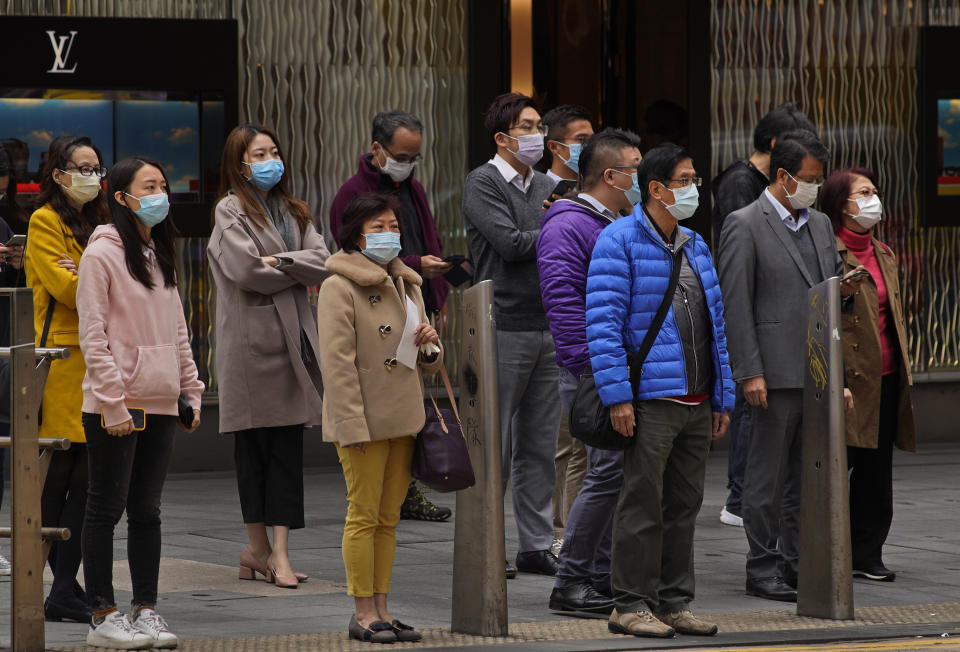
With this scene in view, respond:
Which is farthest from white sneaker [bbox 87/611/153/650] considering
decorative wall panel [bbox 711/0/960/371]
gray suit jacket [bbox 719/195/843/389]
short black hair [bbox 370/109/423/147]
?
decorative wall panel [bbox 711/0/960/371]

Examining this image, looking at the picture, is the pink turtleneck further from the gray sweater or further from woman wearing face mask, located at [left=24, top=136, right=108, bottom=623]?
woman wearing face mask, located at [left=24, top=136, right=108, bottom=623]

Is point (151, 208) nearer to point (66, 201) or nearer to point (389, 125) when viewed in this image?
point (66, 201)

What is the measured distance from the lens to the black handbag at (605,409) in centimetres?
687

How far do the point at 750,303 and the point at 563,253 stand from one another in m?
1.01

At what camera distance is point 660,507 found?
6.94m

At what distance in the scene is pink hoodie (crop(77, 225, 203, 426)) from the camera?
21.9 feet

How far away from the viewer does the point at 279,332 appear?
27.4ft

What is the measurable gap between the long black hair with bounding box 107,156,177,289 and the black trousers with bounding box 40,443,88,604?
0.90 m

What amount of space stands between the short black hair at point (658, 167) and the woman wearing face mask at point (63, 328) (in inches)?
90.2

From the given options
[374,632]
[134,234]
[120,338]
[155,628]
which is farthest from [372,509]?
[134,234]

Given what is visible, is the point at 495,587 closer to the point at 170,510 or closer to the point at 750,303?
the point at 750,303

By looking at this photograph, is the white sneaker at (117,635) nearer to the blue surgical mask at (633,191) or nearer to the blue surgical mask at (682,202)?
the blue surgical mask at (682,202)

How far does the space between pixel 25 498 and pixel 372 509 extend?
131 centimetres

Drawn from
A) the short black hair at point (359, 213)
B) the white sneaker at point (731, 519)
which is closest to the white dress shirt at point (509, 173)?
the short black hair at point (359, 213)
